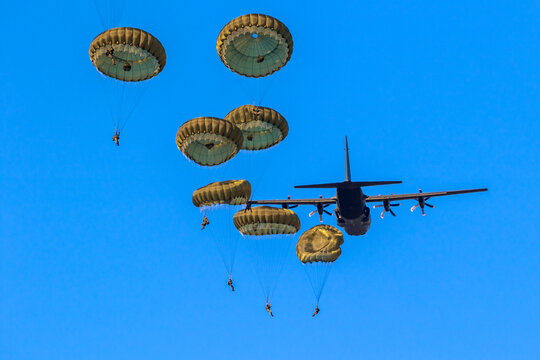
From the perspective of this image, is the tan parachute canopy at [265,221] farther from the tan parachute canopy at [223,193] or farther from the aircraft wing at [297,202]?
the aircraft wing at [297,202]

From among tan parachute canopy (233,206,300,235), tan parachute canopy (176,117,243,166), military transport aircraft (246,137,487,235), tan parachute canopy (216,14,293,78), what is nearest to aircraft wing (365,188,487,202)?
military transport aircraft (246,137,487,235)

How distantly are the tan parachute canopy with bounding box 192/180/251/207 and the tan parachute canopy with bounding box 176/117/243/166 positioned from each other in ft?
7.94

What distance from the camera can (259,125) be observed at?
4944 centimetres

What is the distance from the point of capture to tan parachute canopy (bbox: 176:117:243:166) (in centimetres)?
4353

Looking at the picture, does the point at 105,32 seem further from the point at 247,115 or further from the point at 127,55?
the point at 247,115

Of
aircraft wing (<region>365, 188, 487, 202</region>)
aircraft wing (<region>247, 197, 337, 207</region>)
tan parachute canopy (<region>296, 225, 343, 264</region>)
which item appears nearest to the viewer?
tan parachute canopy (<region>296, 225, 343, 264</region>)

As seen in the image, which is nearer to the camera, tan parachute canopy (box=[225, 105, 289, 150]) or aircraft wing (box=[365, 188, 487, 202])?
tan parachute canopy (box=[225, 105, 289, 150])

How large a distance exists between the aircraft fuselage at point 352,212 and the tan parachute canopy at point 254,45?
14.4 m

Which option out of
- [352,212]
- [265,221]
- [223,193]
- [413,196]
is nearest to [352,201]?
[352,212]

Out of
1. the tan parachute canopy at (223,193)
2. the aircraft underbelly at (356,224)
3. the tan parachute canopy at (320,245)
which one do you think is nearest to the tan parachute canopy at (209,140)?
the tan parachute canopy at (223,193)

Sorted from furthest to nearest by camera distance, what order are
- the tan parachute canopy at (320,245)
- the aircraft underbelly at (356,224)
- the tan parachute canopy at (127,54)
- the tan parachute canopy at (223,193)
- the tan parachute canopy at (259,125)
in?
the aircraft underbelly at (356,224) < the tan parachute canopy at (320,245) < the tan parachute canopy at (259,125) < the tan parachute canopy at (223,193) < the tan parachute canopy at (127,54)

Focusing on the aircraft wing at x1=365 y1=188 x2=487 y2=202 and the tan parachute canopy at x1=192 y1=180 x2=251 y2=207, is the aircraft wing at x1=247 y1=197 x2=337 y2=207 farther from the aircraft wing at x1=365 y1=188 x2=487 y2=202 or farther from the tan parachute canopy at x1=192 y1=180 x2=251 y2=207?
the tan parachute canopy at x1=192 y1=180 x2=251 y2=207

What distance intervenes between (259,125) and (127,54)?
11491mm

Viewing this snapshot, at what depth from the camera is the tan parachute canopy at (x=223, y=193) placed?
44.3 metres
